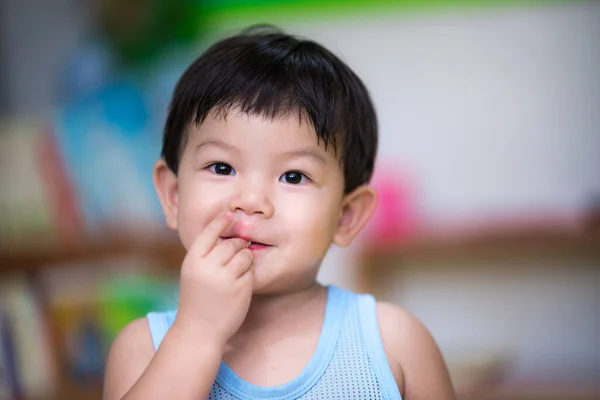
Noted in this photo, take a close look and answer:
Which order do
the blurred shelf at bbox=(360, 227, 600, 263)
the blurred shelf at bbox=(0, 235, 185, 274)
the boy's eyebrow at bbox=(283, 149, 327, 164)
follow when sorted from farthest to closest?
the blurred shelf at bbox=(360, 227, 600, 263) → the blurred shelf at bbox=(0, 235, 185, 274) → the boy's eyebrow at bbox=(283, 149, 327, 164)

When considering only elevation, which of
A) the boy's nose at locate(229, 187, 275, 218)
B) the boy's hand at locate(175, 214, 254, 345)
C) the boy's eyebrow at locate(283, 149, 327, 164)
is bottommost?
the boy's hand at locate(175, 214, 254, 345)

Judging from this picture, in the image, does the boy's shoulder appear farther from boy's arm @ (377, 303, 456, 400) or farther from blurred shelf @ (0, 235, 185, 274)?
blurred shelf @ (0, 235, 185, 274)

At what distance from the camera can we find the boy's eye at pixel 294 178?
3.12 ft

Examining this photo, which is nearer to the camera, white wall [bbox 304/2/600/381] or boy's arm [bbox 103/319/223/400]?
boy's arm [bbox 103/319/223/400]

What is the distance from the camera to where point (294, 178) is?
37.8 inches

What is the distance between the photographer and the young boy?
88 centimetres

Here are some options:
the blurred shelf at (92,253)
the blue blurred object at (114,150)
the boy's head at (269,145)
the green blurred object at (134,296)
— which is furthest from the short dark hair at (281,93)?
the green blurred object at (134,296)

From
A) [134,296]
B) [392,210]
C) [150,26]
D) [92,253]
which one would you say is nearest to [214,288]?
[92,253]

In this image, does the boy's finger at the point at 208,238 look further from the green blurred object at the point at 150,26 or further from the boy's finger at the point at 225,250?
the green blurred object at the point at 150,26

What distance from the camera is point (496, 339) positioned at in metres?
2.70

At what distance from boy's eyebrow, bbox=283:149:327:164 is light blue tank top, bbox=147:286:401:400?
0.71ft

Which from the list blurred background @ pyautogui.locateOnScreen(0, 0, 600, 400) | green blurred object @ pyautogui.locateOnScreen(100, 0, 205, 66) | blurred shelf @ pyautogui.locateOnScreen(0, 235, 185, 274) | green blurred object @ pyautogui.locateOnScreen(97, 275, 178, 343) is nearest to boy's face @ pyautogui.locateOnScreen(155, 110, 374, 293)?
blurred shelf @ pyautogui.locateOnScreen(0, 235, 185, 274)

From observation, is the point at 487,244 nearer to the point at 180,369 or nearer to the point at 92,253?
the point at 92,253

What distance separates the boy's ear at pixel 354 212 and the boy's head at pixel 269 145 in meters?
0.03
